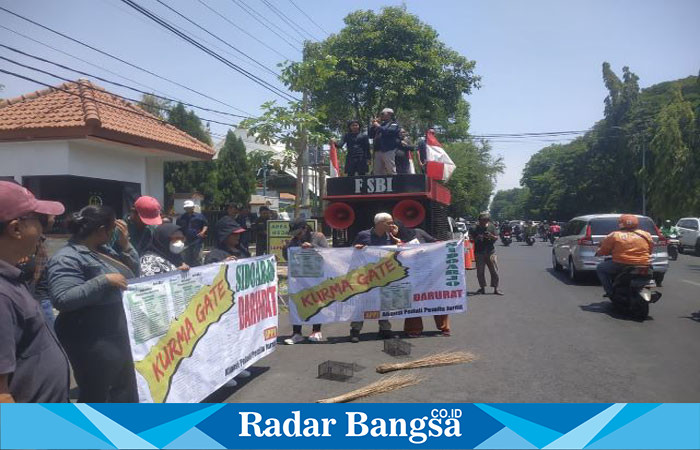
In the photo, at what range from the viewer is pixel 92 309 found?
10.9ft

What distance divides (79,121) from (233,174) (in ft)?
72.6

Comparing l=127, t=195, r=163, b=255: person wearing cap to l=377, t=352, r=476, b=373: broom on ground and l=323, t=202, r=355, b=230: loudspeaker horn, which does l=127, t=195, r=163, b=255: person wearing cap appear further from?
l=323, t=202, r=355, b=230: loudspeaker horn

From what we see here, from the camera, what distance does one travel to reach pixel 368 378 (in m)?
5.42

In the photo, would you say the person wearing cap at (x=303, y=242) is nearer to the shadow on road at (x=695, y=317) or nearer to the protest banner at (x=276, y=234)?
the protest banner at (x=276, y=234)

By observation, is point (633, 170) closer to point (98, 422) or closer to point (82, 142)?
point (82, 142)

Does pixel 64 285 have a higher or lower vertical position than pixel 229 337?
higher

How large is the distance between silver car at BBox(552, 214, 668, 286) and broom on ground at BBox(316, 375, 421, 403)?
7.49 m

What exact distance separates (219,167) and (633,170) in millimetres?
33707

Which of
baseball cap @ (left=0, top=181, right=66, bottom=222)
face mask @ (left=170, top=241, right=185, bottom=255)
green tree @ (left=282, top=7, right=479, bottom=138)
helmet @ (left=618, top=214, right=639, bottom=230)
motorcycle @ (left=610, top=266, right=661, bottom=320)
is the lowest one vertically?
motorcycle @ (left=610, top=266, right=661, bottom=320)

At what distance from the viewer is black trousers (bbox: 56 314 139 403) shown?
10.9ft

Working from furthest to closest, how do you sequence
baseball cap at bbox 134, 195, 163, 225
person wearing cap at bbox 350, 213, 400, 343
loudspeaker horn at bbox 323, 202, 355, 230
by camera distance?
1. loudspeaker horn at bbox 323, 202, 355, 230
2. person wearing cap at bbox 350, 213, 400, 343
3. baseball cap at bbox 134, 195, 163, 225

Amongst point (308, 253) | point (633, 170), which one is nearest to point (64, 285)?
point (308, 253)

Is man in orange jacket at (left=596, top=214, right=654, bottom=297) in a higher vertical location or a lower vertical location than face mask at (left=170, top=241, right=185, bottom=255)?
lower

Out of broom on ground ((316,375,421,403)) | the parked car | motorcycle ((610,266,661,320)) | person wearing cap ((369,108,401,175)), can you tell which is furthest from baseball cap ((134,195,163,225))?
the parked car
